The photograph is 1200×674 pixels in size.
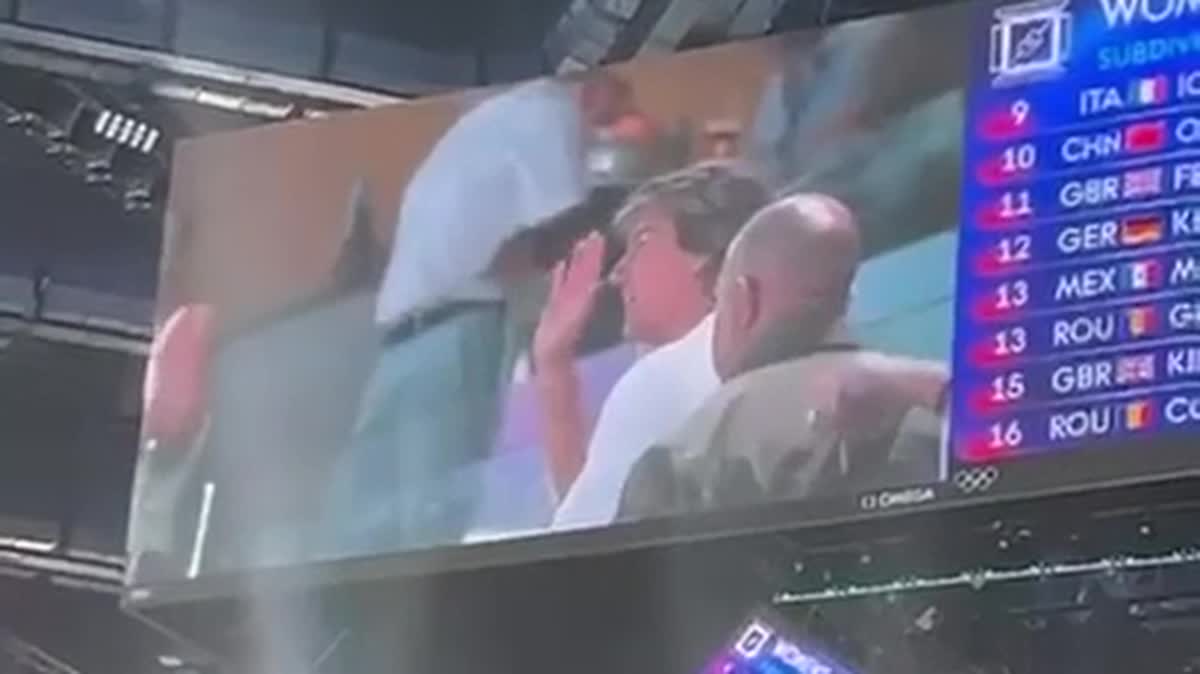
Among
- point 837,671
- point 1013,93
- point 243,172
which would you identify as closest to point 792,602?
→ point 837,671

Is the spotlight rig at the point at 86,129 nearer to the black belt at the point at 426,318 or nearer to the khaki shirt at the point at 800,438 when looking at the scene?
the black belt at the point at 426,318

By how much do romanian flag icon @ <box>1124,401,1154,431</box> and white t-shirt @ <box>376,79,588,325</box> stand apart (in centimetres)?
122

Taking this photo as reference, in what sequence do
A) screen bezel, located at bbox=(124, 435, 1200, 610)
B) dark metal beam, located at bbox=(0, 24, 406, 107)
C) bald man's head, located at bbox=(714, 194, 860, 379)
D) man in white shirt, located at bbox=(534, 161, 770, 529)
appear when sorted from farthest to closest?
1. dark metal beam, located at bbox=(0, 24, 406, 107)
2. man in white shirt, located at bbox=(534, 161, 770, 529)
3. bald man's head, located at bbox=(714, 194, 860, 379)
4. screen bezel, located at bbox=(124, 435, 1200, 610)

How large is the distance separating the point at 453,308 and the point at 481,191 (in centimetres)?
22

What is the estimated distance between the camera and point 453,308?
17.5ft

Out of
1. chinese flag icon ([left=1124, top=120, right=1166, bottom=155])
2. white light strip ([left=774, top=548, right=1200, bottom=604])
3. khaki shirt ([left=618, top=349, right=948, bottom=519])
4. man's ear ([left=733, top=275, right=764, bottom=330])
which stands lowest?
white light strip ([left=774, top=548, right=1200, bottom=604])

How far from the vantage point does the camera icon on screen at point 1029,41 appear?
4.72m

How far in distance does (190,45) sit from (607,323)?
139 centimetres

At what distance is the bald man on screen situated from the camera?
466 centimetres

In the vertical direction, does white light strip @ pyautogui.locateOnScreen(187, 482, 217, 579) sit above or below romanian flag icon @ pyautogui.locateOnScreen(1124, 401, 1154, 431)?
above

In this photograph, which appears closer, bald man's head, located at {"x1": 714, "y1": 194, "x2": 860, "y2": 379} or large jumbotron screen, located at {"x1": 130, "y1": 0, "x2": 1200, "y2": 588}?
large jumbotron screen, located at {"x1": 130, "y1": 0, "x2": 1200, "y2": 588}

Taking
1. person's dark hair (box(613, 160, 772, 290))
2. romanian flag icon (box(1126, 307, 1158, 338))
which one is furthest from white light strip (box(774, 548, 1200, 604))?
person's dark hair (box(613, 160, 772, 290))

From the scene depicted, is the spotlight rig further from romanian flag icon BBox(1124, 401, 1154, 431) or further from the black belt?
romanian flag icon BBox(1124, 401, 1154, 431)

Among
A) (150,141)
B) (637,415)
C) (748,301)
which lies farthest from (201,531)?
(748,301)
